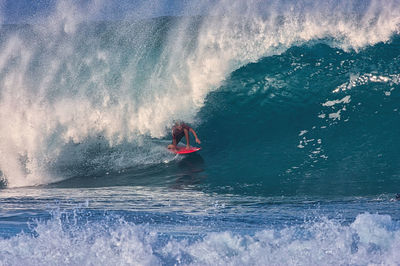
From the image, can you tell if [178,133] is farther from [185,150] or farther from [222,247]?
[222,247]

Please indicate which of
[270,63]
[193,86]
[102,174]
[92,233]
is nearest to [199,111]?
[193,86]

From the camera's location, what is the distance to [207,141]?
9805mm

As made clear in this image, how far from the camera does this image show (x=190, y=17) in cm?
1328

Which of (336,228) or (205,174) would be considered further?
A: (205,174)

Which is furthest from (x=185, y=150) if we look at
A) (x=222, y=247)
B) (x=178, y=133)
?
(x=222, y=247)

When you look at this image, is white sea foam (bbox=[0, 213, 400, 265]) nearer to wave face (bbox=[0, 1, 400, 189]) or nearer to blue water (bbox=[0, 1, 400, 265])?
blue water (bbox=[0, 1, 400, 265])

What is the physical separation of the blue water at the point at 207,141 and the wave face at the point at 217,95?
0.04 m

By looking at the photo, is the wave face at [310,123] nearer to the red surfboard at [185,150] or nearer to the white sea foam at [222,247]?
the red surfboard at [185,150]

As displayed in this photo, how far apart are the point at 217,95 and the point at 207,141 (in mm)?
1842

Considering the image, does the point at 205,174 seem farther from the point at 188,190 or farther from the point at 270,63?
the point at 270,63

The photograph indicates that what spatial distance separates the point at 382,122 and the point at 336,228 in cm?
624

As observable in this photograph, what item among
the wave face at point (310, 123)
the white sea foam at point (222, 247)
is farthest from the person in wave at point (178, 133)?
the white sea foam at point (222, 247)

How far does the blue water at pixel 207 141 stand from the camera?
3963 mm

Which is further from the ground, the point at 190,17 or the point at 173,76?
the point at 190,17
